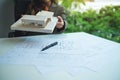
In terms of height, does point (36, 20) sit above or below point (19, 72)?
above

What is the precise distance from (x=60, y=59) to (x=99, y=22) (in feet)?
3.95

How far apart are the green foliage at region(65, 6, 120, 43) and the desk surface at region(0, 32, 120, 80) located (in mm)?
774

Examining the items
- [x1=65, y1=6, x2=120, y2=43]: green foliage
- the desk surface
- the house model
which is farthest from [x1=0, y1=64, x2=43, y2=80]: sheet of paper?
[x1=65, y1=6, x2=120, y2=43]: green foliage

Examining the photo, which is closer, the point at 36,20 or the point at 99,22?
the point at 36,20

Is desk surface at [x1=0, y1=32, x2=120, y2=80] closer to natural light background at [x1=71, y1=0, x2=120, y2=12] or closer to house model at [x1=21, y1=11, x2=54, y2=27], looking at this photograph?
house model at [x1=21, y1=11, x2=54, y2=27]

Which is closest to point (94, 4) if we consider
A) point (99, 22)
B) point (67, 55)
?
point (99, 22)

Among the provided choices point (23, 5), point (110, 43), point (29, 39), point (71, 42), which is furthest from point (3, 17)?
point (110, 43)

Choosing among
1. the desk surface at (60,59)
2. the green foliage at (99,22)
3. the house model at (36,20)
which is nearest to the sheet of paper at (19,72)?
the desk surface at (60,59)

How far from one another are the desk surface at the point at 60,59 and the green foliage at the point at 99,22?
0.77 metres

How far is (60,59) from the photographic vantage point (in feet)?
3.59

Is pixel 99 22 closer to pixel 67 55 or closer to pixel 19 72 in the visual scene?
pixel 67 55

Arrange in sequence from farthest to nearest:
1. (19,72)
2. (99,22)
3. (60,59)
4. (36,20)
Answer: (99,22)
(36,20)
(60,59)
(19,72)

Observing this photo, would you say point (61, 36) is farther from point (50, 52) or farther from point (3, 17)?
point (3, 17)

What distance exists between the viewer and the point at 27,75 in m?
0.94
